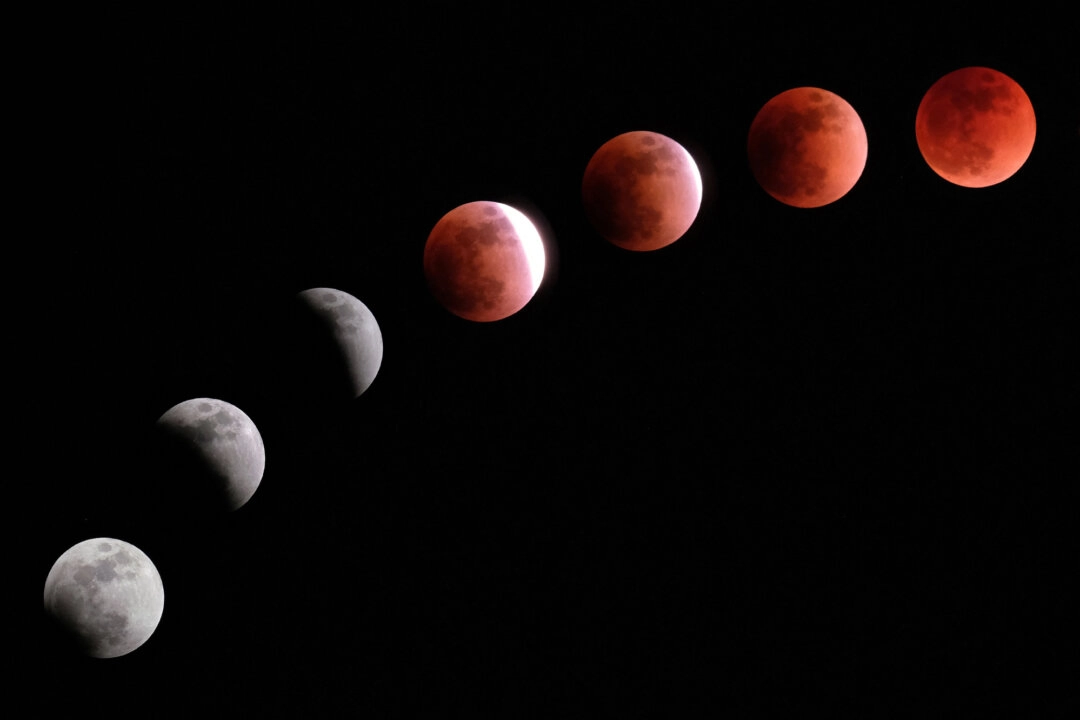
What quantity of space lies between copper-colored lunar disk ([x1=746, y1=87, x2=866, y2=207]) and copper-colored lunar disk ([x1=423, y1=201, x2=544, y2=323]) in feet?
2.98

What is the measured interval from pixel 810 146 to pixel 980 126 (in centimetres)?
58

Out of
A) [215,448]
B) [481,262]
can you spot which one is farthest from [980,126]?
[215,448]

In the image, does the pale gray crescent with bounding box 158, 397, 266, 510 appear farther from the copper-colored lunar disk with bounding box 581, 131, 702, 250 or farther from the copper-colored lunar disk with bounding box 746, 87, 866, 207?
the copper-colored lunar disk with bounding box 746, 87, 866, 207

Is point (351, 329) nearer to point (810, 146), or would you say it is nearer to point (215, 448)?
point (215, 448)

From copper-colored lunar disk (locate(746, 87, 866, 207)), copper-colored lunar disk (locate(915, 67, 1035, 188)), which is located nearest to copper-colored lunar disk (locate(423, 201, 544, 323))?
copper-colored lunar disk (locate(746, 87, 866, 207))

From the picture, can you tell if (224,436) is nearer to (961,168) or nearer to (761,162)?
(761,162)

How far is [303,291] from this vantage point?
3.47 metres

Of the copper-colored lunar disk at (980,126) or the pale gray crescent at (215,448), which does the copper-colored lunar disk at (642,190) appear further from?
the pale gray crescent at (215,448)

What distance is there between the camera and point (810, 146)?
136 inches

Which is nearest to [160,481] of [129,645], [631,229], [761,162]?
[129,645]

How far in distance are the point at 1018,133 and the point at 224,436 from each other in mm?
2843

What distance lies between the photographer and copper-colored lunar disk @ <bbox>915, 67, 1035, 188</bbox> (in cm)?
344

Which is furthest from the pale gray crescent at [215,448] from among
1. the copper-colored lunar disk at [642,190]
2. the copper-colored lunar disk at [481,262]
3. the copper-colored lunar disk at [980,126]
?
the copper-colored lunar disk at [980,126]

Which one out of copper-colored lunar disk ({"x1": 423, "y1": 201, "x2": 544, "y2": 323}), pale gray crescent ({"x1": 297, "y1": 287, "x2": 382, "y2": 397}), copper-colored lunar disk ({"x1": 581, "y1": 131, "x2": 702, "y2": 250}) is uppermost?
copper-colored lunar disk ({"x1": 581, "y1": 131, "x2": 702, "y2": 250})
